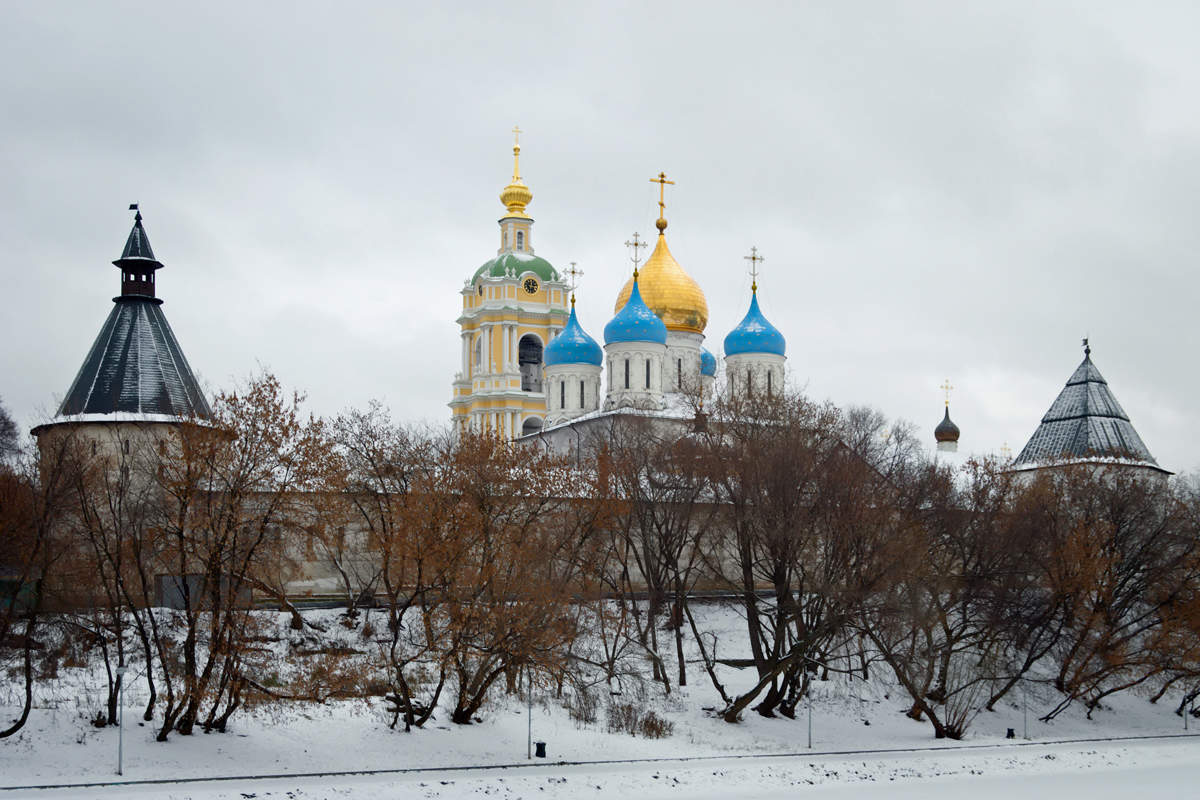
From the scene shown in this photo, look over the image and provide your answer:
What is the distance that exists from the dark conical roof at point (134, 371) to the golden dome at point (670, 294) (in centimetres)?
1966

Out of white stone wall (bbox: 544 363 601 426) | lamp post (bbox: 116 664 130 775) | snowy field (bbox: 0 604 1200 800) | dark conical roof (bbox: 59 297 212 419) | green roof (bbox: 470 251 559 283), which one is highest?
green roof (bbox: 470 251 559 283)

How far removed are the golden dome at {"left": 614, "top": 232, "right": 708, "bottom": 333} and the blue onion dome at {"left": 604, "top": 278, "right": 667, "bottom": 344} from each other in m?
2.69

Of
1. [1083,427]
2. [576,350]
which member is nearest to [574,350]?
[576,350]

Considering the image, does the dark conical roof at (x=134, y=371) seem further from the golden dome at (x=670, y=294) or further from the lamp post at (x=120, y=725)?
the golden dome at (x=670, y=294)

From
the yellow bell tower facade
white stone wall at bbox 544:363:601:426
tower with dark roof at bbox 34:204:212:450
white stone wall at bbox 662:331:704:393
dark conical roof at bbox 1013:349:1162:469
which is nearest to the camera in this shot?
tower with dark roof at bbox 34:204:212:450

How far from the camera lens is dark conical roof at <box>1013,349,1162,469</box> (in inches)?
1941

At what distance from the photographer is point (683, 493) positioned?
31719 millimetres

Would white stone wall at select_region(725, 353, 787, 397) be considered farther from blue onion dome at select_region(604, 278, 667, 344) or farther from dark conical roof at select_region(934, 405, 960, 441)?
dark conical roof at select_region(934, 405, 960, 441)

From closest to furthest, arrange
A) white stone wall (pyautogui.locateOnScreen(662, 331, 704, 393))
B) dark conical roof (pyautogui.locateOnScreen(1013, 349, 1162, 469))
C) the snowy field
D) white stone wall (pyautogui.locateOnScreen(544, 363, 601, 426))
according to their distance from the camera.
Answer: the snowy field
dark conical roof (pyautogui.locateOnScreen(1013, 349, 1162, 469))
white stone wall (pyautogui.locateOnScreen(544, 363, 601, 426))
white stone wall (pyautogui.locateOnScreen(662, 331, 704, 393))

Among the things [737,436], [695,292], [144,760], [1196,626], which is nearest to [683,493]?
[737,436]

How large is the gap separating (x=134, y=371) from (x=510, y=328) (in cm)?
2841

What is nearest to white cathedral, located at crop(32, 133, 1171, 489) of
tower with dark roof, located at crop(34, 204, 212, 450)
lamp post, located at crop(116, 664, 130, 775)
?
tower with dark roof, located at crop(34, 204, 212, 450)

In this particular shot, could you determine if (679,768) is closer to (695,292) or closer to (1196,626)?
(1196,626)

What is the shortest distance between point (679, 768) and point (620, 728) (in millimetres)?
3284
